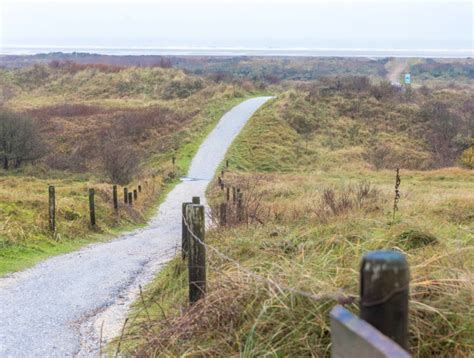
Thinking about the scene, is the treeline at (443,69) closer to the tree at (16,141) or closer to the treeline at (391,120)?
the treeline at (391,120)

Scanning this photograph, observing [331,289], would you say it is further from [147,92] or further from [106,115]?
[147,92]

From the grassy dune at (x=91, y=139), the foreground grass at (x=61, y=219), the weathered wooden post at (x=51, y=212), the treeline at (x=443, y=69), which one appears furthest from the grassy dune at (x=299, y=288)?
the treeline at (x=443, y=69)

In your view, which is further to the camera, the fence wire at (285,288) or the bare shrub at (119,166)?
the bare shrub at (119,166)

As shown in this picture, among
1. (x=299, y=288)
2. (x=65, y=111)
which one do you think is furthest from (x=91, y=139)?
(x=299, y=288)

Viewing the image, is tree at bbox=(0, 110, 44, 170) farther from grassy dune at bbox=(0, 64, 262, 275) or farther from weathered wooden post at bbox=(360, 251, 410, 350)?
weathered wooden post at bbox=(360, 251, 410, 350)

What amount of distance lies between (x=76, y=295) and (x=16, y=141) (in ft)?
86.0

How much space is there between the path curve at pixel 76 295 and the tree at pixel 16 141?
1976 cm

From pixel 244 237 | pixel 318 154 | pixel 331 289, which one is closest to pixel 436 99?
pixel 318 154

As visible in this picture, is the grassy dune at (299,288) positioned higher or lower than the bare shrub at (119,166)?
higher

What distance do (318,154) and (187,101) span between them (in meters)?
18.0

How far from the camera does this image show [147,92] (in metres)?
62.0

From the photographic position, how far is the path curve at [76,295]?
610 cm

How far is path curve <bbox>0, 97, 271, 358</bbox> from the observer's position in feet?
20.0

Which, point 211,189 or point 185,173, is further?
point 185,173
